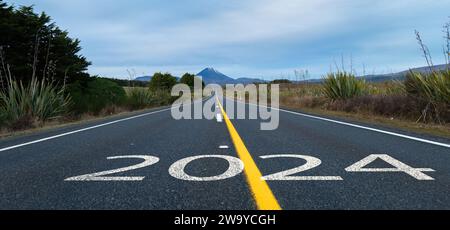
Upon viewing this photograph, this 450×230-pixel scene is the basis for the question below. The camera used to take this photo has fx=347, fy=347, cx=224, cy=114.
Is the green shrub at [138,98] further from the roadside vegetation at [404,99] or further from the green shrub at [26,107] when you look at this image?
the roadside vegetation at [404,99]

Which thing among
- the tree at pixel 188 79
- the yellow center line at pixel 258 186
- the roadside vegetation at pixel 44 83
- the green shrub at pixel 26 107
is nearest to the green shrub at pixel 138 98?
the roadside vegetation at pixel 44 83

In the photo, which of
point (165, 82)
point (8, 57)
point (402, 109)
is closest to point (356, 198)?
point (402, 109)

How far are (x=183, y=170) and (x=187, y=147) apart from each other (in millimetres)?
1798

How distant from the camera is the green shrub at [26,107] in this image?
11250 millimetres

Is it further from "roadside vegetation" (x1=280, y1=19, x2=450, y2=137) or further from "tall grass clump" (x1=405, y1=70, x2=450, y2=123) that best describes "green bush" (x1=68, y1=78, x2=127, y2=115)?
"tall grass clump" (x1=405, y1=70, x2=450, y2=123)

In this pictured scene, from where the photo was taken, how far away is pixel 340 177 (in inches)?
149

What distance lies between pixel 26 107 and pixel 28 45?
14368 mm

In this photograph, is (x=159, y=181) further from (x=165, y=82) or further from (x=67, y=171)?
(x=165, y=82)

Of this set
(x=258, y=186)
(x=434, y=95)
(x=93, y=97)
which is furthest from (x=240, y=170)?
(x=93, y=97)

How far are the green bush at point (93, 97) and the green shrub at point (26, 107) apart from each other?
2.96 metres

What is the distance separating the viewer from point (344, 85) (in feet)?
55.1

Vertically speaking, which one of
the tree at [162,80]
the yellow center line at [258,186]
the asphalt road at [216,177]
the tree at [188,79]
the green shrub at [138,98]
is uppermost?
the tree at [188,79]

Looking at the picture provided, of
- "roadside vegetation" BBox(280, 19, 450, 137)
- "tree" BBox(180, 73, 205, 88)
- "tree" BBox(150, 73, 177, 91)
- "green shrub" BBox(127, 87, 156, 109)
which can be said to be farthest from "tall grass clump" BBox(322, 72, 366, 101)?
"tree" BBox(180, 73, 205, 88)

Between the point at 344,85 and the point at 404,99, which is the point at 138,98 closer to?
the point at 344,85
